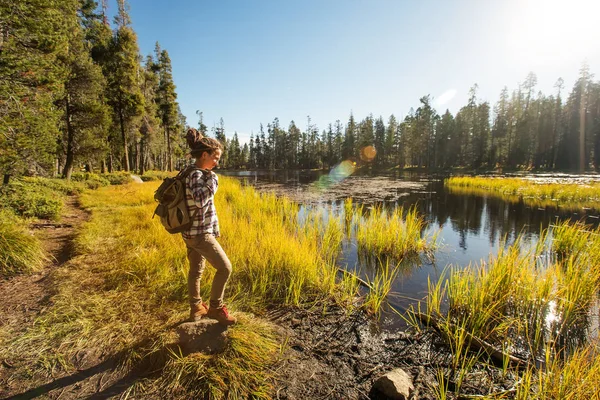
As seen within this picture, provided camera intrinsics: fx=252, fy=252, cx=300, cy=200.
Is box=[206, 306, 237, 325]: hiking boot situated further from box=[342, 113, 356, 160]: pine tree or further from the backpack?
box=[342, 113, 356, 160]: pine tree

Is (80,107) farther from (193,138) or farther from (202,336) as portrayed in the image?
(202,336)

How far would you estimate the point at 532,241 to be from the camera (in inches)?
312

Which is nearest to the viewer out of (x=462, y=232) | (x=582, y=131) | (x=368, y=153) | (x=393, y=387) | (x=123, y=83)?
(x=393, y=387)

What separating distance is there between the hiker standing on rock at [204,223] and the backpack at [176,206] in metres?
0.05

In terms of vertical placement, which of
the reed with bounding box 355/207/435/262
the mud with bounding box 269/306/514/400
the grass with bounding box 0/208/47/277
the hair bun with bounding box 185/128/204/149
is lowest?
the mud with bounding box 269/306/514/400

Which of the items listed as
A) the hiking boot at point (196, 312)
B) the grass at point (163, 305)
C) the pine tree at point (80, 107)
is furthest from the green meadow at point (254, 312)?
the pine tree at point (80, 107)

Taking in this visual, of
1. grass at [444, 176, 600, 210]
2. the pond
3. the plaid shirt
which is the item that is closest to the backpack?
the plaid shirt

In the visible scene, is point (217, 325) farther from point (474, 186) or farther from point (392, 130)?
point (392, 130)

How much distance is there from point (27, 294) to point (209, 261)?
3.05 metres

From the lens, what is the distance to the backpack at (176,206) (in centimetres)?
244

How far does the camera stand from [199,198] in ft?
8.13

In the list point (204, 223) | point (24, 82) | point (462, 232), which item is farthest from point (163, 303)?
point (24, 82)

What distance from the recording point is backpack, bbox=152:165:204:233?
2439 millimetres

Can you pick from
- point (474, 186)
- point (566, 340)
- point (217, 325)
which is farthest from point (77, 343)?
point (474, 186)
